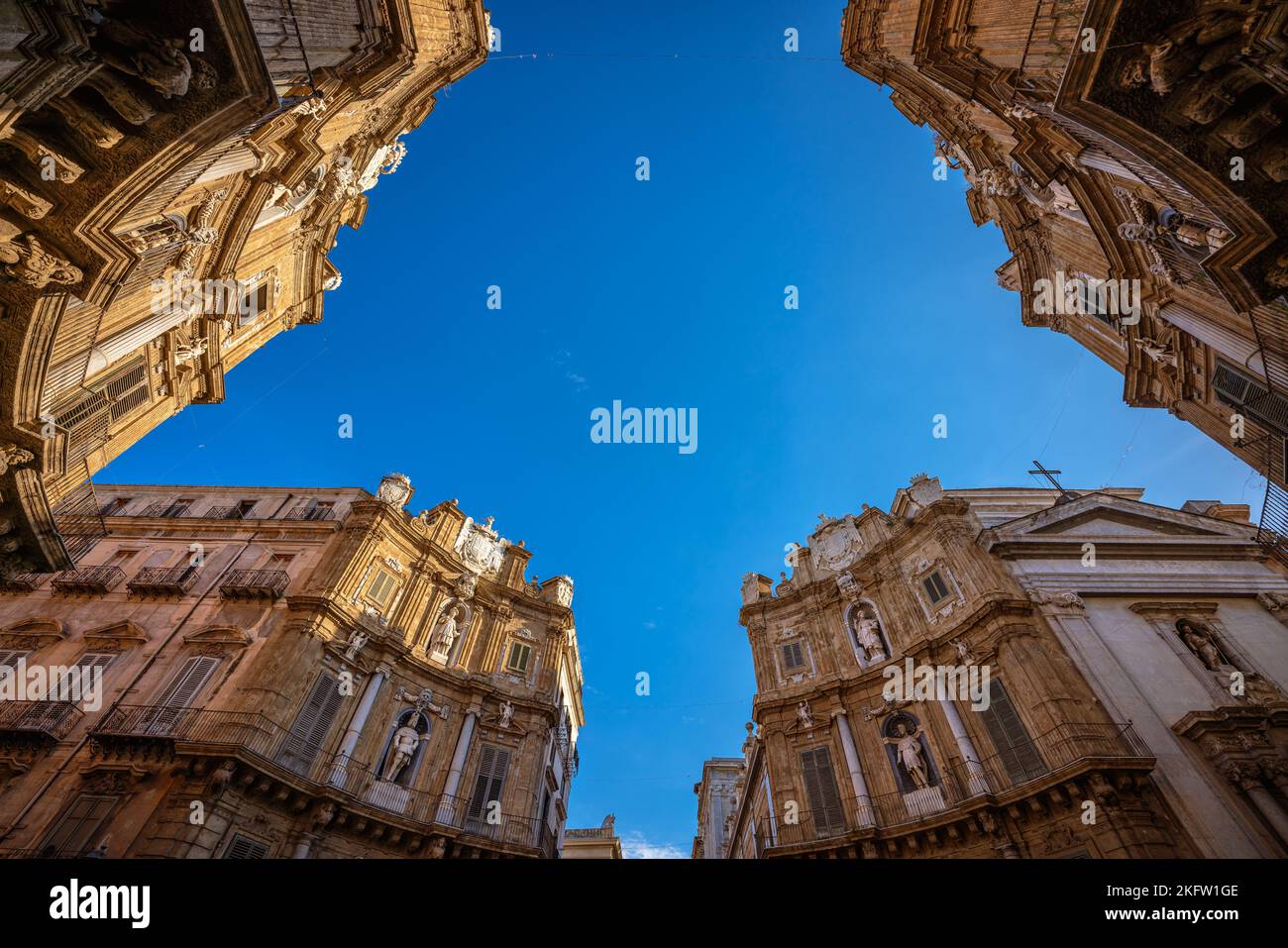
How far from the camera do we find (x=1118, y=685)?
1862 cm

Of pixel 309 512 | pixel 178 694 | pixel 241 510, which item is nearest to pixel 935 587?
pixel 178 694

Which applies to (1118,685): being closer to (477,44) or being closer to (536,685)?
(536,685)

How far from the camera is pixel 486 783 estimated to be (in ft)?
74.6

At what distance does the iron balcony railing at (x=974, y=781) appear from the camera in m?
16.8

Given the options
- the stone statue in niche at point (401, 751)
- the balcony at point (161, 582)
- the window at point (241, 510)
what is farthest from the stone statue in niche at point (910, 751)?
the window at point (241, 510)

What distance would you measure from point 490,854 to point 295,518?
17.0 m

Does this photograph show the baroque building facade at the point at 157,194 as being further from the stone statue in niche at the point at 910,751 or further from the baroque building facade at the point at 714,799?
the baroque building facade at the point at 714,799

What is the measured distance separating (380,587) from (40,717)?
418 inches

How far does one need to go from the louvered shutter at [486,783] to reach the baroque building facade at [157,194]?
1556 centimetres

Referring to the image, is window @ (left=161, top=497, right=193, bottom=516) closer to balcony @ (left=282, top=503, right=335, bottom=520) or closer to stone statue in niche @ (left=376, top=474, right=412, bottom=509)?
balcony @ (left=282, top=503, right=335, bottom=520)

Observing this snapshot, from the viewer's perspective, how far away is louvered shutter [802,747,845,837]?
20906mm

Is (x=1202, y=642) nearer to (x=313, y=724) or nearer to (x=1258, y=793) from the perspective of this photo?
(x=1258, y=793)

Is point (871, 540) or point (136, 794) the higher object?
point (871, 540)
